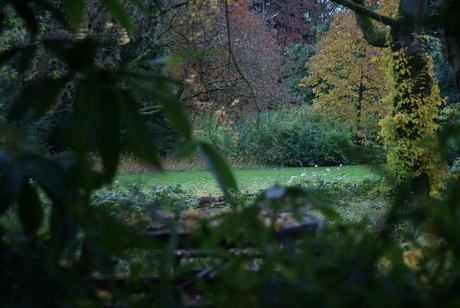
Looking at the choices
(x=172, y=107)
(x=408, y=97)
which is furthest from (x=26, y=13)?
(x=408, y=97)

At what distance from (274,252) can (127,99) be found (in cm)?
27

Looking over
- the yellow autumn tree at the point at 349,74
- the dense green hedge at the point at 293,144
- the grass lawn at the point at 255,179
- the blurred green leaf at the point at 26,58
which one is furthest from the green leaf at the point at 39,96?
the dense green hedge at the point at 293,144

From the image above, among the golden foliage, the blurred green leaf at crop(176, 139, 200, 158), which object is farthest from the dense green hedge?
the blurred green leaf at crop(176, 139, 200, 158)

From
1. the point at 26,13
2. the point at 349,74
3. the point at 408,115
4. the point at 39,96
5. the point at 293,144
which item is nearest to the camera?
the point at 39,96

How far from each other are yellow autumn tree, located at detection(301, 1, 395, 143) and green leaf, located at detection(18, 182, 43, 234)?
14.3 metres

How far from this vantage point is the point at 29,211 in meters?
0.57

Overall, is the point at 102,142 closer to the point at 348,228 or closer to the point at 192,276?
the point at 192,276

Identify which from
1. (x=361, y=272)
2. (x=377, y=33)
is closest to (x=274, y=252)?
(x=361, y=272)

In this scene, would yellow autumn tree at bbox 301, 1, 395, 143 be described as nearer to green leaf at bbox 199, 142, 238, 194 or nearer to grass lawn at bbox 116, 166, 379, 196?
grass lawn at bbox 116, 166, 379, 196

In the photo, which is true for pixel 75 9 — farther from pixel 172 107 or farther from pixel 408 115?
pixel 408 115

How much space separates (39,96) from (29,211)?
141 millimetres

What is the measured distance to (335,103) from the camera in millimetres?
15461

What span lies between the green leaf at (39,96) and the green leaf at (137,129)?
0.29 ft

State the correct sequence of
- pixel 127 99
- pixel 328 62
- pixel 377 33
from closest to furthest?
pixel 127 99
pixel 377 33
pixel 328 62
